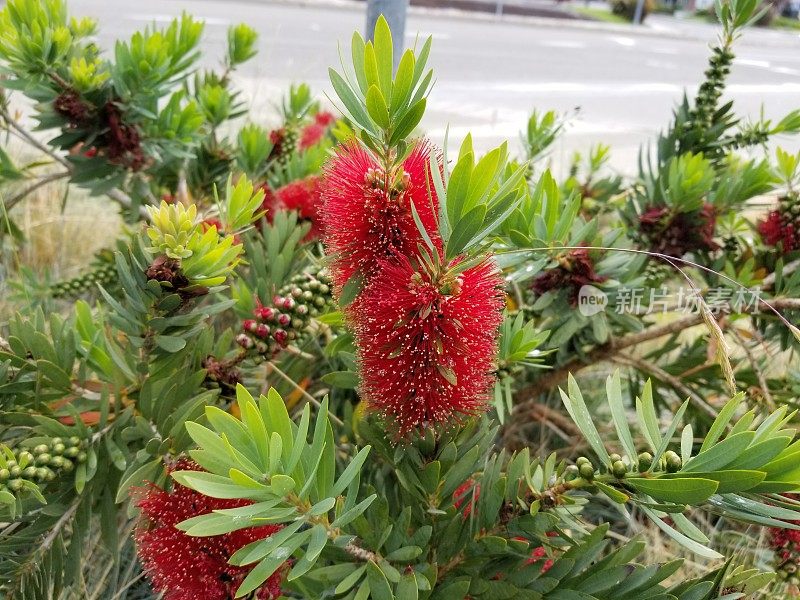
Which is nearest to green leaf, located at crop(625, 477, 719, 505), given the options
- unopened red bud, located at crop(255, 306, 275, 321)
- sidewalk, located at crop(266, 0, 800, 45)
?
unopened red bud, located at crop(255, 306, 275, 321)

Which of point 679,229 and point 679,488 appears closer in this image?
point 679,488

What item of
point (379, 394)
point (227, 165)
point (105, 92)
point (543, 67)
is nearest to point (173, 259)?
point (379, 394)

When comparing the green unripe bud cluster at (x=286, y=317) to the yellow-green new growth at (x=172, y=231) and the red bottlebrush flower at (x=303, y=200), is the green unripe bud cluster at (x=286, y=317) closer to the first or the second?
the yellow-green new growth at (x=172, y=231)

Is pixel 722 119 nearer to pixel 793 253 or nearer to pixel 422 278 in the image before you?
pixel 793 253

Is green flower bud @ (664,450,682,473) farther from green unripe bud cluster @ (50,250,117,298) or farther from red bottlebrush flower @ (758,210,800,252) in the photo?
green unripe bud cluster @ (50,250,117,298)

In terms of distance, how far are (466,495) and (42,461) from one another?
1.40 ft

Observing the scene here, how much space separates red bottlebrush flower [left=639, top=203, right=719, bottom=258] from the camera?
40.3 inches

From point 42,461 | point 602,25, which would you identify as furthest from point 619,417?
point 602,25

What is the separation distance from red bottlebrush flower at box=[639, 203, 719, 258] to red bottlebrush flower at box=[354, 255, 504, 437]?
0.61 meters

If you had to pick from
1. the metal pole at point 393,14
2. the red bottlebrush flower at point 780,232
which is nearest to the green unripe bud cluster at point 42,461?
the metal pole at point 393,14

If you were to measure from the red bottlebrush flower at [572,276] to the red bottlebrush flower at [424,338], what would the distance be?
1.12 feet

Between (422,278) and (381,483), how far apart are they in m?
0.34

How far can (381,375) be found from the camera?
0.52 m

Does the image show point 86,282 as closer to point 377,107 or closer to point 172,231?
point 172,231
